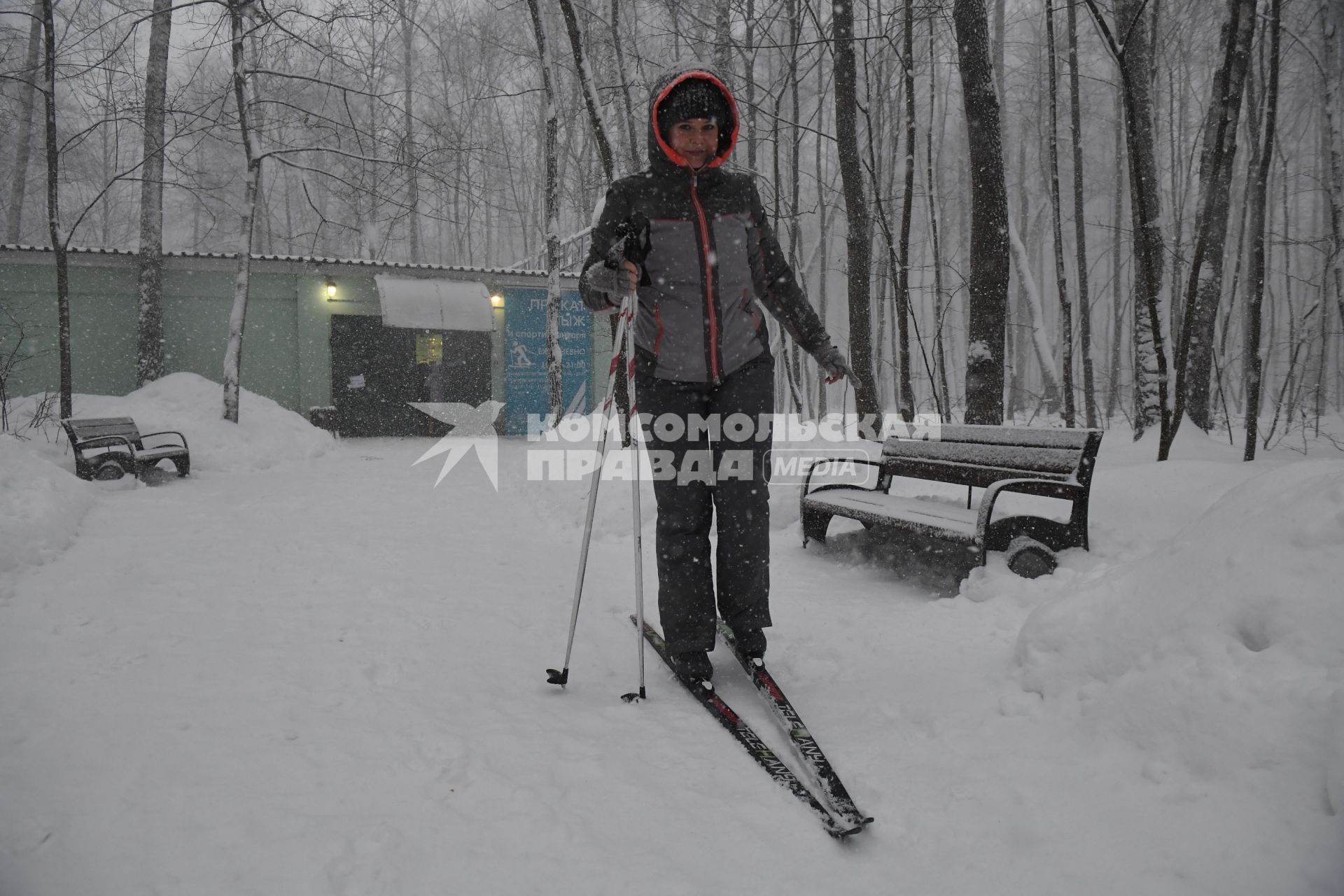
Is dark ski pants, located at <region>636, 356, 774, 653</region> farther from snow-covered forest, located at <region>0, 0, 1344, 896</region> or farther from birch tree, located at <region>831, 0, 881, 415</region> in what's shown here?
birch tree, located at <region>831, 0, 881, 415</region>

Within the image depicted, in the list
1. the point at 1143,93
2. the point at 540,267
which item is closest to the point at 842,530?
the point at 1143,93

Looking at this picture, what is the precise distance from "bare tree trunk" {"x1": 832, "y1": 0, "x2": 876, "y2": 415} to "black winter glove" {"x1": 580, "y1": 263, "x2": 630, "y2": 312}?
5.13 m

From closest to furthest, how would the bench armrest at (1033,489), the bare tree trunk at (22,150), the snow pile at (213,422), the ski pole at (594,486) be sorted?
the ski pole at (594,486) < the bench armrest at (1033,489) < the snow pile at (213,422) < the bare tree trunk at (22,150)

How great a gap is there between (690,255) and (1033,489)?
2433 mm

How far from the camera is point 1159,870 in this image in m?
1.58

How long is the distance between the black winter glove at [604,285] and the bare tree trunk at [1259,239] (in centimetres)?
522

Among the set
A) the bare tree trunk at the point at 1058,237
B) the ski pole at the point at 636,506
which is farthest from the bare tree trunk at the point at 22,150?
the ski pole at the point at 636,506

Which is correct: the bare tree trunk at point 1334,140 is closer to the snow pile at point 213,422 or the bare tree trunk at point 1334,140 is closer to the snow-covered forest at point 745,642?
the snow-covered forest at point 745,642

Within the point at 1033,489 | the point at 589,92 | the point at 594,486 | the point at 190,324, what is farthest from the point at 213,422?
the point at 1033,489

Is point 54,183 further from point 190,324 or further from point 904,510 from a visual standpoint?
point 904,510

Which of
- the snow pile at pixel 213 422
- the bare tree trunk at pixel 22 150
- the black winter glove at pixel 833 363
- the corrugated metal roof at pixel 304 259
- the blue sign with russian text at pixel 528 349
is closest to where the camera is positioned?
the black winter glove at pixel 833 363

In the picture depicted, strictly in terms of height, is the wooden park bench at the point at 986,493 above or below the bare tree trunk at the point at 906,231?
below

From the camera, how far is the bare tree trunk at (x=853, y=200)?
763 cm

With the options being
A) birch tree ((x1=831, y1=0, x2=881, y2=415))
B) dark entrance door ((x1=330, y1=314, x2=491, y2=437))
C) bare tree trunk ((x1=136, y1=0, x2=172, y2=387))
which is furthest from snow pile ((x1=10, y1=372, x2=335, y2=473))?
birch tree ((x1=831, y1=0, x2=881, y2=415))
